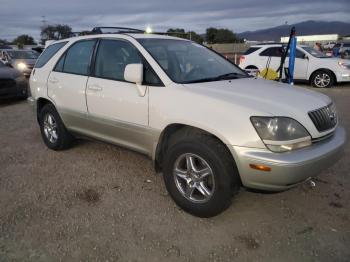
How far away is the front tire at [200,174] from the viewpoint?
3.03 m

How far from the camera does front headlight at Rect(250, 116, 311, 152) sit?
286 cm

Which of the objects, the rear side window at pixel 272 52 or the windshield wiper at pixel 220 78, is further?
the rear side window at pixel 272 52

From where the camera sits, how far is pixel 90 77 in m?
4.27

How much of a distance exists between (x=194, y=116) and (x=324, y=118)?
1.22m

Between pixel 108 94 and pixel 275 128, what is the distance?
77.4 inches

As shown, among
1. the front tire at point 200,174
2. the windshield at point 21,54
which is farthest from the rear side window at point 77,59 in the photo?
the windshield at point 21,54

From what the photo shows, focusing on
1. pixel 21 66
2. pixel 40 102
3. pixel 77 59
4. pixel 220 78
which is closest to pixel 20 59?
pixel 21 66

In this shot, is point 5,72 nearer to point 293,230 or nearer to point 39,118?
point 39,118

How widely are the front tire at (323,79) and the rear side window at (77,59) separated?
9.89 m

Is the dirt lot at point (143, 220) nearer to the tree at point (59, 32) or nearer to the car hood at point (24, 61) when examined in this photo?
the tree at point (59, 32)

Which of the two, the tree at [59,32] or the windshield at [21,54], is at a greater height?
the tree at [59,32]

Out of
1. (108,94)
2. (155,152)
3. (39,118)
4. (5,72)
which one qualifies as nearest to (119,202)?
(155,152)

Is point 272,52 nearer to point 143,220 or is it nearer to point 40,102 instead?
point 40,102

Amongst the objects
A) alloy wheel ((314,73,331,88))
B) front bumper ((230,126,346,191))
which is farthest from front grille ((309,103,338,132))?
alloy wheel ((314,73,331,88))
